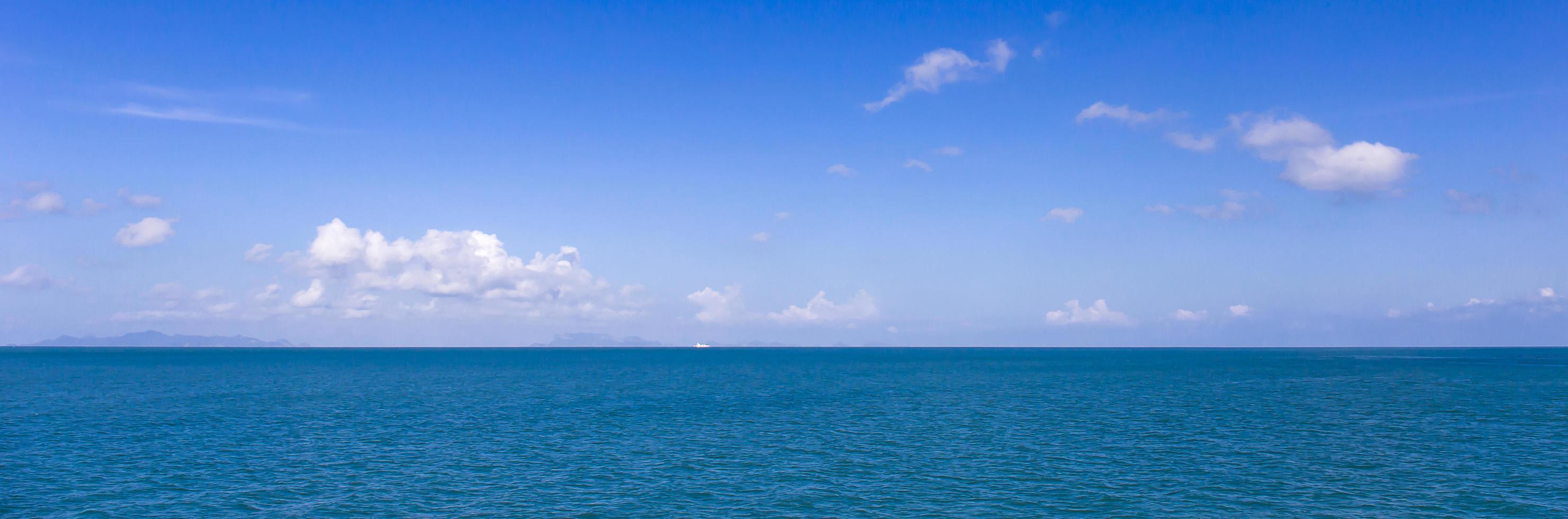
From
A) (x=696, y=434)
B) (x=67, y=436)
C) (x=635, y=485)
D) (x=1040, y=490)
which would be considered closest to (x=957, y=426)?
(x=696, y=434)

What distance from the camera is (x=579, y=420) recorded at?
82.0 m

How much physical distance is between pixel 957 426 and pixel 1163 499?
102 feet

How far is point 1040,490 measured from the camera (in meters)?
47.8

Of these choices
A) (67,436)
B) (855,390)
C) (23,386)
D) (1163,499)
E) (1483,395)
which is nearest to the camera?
(1163,499)

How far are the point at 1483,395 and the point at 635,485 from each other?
112873mm

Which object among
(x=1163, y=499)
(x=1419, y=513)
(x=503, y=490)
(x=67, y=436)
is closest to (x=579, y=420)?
(x=503, y=490)

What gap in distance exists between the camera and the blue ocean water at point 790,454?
147ft

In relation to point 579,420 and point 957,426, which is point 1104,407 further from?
point 579,420

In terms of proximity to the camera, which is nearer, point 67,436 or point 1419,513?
point 1419,513

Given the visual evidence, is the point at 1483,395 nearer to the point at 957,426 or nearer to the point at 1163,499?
the point at 957,426

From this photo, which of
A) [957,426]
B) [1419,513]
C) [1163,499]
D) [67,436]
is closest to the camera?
[1419,513]

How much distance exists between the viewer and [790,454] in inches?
2383

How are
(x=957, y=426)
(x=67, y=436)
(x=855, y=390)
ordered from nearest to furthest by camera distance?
(x=67, y=436) → (x=957, y=426) → (x=855, y=390)

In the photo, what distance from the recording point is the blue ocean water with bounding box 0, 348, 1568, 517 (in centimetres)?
4488
